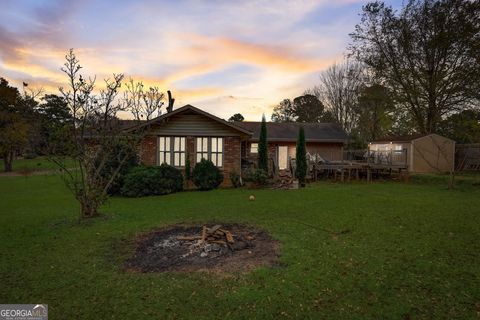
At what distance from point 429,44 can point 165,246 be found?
25352 mm

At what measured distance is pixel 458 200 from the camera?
453 inches

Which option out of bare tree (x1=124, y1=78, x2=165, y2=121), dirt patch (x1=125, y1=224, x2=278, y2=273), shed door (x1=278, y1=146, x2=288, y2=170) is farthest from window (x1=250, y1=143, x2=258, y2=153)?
dirt patch (x1=125, y1=224, x2=278, y2=273)

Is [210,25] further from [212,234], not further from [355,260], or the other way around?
[355,260]

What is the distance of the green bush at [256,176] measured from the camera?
1608cm

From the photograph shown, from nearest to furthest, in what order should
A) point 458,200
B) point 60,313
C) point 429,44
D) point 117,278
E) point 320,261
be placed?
point 60,313 < point 117,278 < point 320,261 < point 458,200 < point 429,44

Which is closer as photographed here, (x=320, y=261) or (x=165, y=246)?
(x=320, y=261)

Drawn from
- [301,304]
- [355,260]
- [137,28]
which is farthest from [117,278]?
[137,28]

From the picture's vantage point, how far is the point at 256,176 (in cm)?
1606

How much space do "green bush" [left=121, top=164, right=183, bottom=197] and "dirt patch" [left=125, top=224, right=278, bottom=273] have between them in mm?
6831

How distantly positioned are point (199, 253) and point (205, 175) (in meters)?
9.66

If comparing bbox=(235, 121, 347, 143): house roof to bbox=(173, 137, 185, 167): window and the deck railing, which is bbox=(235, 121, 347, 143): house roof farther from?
bbox=(173, 137, 185, 167): window

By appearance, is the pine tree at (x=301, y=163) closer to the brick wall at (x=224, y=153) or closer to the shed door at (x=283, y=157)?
the brick wall at (x=224, y=153)

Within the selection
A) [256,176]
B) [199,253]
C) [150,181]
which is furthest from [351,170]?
[199,253]

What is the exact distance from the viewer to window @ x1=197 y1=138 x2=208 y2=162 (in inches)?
656
